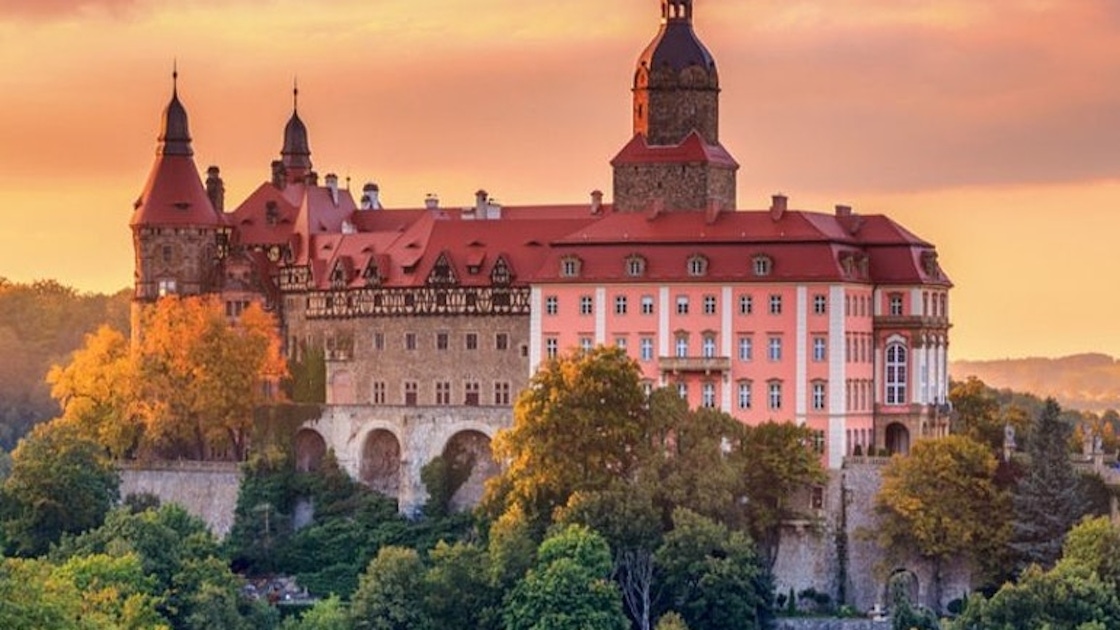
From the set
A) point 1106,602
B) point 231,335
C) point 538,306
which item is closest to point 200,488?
point 231,335

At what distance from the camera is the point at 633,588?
98875mm

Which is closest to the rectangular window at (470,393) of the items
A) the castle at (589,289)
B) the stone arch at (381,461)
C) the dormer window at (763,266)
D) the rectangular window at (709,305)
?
the castle at (589,289)

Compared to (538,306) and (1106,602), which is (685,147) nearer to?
(538,306)

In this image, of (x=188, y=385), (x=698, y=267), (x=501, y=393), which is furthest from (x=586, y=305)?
(x=188, y=385)

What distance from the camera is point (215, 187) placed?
4734 inches

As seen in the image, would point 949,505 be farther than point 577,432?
No

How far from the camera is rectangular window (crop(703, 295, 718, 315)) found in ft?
346

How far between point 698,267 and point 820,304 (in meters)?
4.15

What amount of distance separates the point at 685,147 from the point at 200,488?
18.9 meters

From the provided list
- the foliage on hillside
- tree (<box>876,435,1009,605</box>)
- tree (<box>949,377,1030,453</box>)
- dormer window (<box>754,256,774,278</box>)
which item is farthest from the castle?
the foliage on hillside

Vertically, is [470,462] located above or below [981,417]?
below

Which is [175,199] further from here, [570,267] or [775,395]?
[775,395]

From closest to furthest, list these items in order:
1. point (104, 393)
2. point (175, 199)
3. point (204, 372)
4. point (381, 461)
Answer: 1. point (381, 461)
2. point (204, 372)
3. point (104, 393)
4. point (175, 199)

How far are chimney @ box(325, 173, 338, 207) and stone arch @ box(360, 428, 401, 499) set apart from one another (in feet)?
40.6
